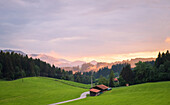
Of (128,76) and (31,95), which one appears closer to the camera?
(31,95)

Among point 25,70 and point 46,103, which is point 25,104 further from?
point 25,70

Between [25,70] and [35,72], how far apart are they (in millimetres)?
12338

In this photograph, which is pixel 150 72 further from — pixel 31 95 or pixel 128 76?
pixel 31 95

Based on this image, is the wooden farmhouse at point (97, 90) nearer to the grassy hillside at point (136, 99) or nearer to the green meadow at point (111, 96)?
the green meadow at point (111, 96)

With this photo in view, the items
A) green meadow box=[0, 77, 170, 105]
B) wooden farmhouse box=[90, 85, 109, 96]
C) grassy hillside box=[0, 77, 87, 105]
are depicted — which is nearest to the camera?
green meadow box=[0, 77, 170, 105]

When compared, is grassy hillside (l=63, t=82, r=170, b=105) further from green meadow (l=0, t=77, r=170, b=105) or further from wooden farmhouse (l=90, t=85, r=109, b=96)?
wooden farmhouse (l=90, t=85, r=109, b=96)

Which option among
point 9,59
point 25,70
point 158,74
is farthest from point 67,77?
point 158,74

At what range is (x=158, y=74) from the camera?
8556cm

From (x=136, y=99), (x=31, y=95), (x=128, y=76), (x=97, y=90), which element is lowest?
(x=31, y=95)

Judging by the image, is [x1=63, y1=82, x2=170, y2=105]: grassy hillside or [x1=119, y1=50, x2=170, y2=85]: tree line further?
[x1=119, y1=50, x2=170, y2=85]: tree line

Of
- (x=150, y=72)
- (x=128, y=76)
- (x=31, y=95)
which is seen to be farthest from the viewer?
(x=128, y=76)

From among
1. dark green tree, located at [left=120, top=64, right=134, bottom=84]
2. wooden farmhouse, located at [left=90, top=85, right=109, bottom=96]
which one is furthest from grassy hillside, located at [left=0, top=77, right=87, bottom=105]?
dark green tree, located at [left=120, top=64, right=134, bottom=84]

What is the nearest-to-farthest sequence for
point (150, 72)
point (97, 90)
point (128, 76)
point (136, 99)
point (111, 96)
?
point (136, 99)
point (111, 96)
point (97, 90)
point (150, 72)
point (128, 76)

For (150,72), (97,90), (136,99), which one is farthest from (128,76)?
(136,99)
